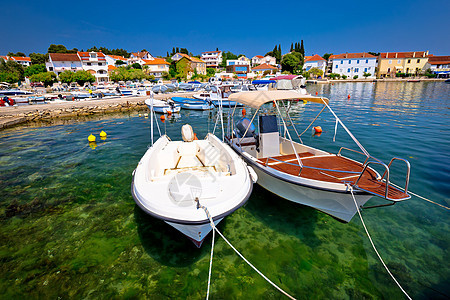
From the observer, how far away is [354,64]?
302 feet

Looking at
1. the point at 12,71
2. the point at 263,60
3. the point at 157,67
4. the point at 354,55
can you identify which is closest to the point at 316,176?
the point at 157,67

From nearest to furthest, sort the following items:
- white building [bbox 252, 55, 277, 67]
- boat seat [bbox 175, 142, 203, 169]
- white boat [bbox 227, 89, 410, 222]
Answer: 1. white boat [bbox 227, 89, 410, 222]
2. boat seat [bbox 175, 142, 203, 169]
3. white building [bbox 252, 55, 277, 67]

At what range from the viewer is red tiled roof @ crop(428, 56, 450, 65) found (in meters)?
85.2

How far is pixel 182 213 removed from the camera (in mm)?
4273

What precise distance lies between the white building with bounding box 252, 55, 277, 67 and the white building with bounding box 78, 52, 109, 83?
264 feet

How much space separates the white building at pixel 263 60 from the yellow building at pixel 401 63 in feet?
164

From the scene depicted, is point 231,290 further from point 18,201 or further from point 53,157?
point 53,157

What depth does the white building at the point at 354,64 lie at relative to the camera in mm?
89312

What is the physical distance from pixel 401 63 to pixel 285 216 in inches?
4614

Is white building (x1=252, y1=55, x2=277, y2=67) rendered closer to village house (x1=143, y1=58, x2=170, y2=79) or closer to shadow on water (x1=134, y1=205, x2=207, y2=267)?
village house (x1=143, y1=58, x2=170, y2=79)

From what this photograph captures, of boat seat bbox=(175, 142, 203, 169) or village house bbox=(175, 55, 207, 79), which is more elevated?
village house bbox=(175, 55, 207, 79)

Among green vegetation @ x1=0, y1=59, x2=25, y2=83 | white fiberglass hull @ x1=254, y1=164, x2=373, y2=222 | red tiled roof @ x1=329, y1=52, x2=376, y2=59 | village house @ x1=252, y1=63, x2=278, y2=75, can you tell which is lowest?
white fiberglass hull @ x1=254, y1=164, x2=373, y2=222

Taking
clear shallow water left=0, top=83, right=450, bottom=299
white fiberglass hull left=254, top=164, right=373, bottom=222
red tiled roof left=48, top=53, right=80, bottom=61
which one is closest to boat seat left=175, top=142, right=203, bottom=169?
clear shallow water left=0, top=83, right=450, bottom=299

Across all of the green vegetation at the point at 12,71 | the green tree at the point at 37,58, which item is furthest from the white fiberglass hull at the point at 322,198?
the green tree at the point at 37,58
